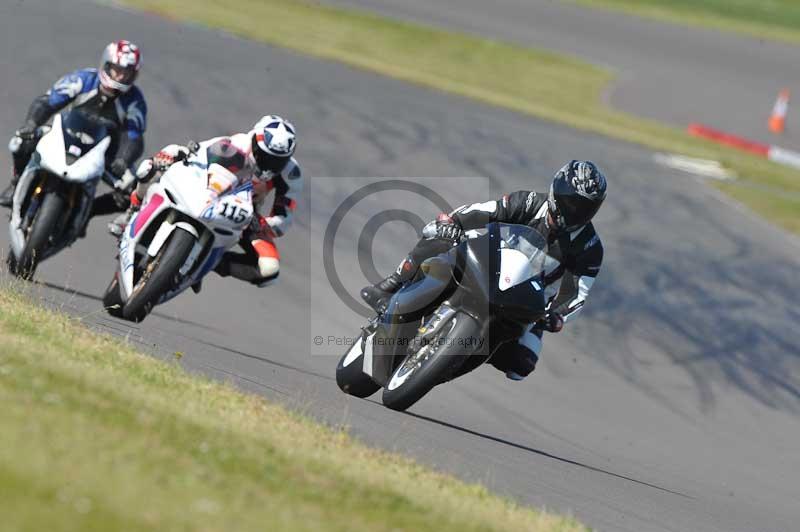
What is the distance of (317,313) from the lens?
12758mm

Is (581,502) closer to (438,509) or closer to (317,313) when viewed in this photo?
(438,509)

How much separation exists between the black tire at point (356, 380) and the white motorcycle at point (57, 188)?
2.76 meters

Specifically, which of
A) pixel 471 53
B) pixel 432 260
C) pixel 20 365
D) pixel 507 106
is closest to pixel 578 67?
pixel 471 53

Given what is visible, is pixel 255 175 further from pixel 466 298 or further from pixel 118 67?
pixel 466 298

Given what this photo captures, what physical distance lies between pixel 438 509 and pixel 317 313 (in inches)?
269

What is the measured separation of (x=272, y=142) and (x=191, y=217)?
0.89 metres

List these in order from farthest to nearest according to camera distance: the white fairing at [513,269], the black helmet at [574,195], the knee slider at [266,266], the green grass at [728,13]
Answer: the green grass at [728,13]
the knee slider at [266,266]
the black helmet at [574,195]
the white fairing at [513,269]

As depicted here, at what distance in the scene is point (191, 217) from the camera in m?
9.41

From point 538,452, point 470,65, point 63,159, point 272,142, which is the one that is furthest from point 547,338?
point 470,65

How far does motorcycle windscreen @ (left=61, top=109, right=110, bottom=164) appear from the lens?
34.3 feet

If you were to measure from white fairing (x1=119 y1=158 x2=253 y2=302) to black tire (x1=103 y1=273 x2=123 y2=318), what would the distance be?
0.56ft

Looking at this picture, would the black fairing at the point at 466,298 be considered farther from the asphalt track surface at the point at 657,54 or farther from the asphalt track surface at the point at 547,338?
the asphalt track surface at the point at 657,54

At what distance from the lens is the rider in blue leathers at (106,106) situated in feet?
35.5

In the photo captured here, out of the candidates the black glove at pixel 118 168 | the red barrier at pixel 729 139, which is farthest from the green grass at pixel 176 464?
the red barrier at pixel 729 139
